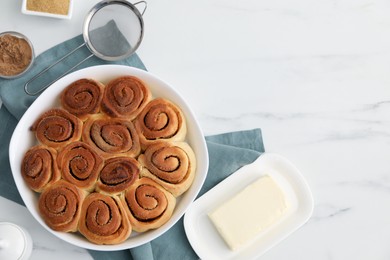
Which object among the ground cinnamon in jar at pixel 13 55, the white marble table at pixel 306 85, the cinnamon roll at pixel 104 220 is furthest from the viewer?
the white marble table at pixel 306 85

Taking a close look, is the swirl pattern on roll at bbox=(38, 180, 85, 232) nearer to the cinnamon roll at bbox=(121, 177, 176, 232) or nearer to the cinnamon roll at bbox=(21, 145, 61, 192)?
the cinnamon roll at bbox=(21, 145, 61, 192)

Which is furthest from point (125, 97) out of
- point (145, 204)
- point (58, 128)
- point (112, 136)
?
point (145, 204)

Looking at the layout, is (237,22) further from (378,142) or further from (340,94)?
(378,142)

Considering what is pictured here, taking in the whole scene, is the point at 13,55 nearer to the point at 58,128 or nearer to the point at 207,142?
the point at 58,128

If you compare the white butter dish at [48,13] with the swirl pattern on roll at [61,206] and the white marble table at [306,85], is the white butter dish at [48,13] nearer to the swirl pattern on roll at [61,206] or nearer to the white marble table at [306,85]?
the white marble table at [306,85]

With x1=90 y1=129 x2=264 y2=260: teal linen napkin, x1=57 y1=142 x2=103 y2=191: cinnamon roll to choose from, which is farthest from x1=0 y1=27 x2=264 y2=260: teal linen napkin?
x1=57 y1=142 x2=103 y2=191: cinnamon roll

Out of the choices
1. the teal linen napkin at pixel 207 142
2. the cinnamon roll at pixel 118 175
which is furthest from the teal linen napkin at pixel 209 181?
the cinnamon roll at pixel 118 175

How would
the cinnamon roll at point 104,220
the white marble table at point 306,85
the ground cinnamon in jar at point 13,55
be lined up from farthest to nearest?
the white marble table at point 306,85 < the ground cinnamon in jar at point 13,55 < the cinnamon roll at point 104,220
